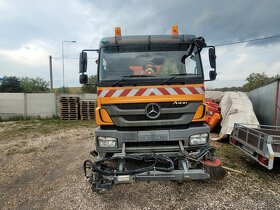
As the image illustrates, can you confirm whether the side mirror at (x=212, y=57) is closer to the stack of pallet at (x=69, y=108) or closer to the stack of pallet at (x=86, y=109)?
the stack of pallet at (x=86, y=109)

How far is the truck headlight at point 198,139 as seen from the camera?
3.55m

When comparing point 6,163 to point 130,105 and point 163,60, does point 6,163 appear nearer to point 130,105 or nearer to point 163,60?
point 130,105

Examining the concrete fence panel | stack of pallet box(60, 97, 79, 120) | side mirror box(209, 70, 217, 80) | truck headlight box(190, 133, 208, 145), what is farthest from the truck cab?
the concrete fence panel

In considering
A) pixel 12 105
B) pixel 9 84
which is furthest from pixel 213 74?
pixel 9 84

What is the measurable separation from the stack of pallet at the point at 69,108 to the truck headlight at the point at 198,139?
1229 cm

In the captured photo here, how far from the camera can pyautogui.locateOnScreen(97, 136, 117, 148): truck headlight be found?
11.6 feet

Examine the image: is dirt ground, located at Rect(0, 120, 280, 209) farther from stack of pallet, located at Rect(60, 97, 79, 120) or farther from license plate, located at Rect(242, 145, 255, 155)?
stack of pallet, located at Rect(60, 97, 79, 120)

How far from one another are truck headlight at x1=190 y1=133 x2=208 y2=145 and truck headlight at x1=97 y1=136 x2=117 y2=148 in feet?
4.06

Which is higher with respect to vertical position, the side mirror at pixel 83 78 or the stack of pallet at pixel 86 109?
the side mirror at pixel 83 78

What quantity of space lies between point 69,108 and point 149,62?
11861 mm

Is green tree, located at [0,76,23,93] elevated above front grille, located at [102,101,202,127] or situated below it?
above

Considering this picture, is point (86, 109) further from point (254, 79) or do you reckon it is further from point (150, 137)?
point (254, 79)

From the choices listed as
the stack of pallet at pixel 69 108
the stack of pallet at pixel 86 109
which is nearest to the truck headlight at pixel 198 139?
the stack of pallet at pixel 86 109

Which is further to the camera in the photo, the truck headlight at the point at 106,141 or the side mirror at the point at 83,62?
the side mirror at the point at 83,62
